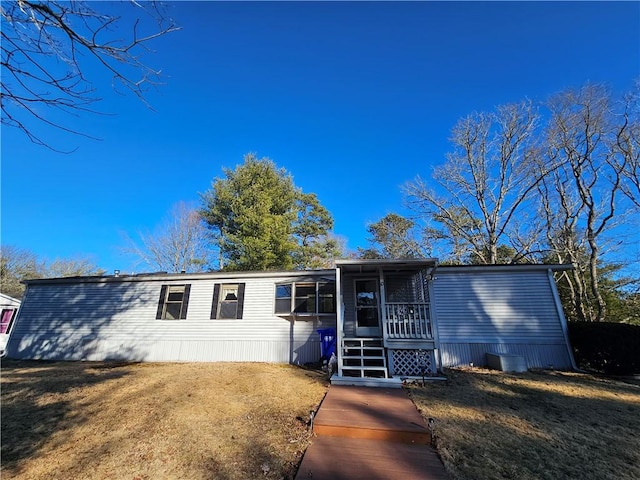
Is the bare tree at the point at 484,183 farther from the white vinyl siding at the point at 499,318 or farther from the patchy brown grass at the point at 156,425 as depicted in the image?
the patchy brown grass at the point at 156,425

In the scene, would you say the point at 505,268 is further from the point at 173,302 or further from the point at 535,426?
the point at 173,302

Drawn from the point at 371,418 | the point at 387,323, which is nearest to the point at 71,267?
the point at 387,323

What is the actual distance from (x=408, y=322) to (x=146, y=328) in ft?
32.3

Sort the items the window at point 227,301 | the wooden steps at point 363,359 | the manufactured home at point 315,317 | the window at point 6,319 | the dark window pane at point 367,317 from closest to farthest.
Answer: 1. the wooden steps at point 363,359
2. the manufactured home at point 315,317
3. the dark window pane at point 367,317
4. the window at point 227,301
5. the window at point 6,319

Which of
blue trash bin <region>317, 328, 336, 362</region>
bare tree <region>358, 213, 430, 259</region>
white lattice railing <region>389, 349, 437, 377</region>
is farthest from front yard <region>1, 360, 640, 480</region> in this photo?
bare tree <region>358, 213, 430, 259</region>

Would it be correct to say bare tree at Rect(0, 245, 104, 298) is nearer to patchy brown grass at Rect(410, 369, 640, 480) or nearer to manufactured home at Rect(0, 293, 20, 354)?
manufactured home at Rect(0, 293, 20, 354)

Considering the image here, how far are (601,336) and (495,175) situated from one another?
12.1m

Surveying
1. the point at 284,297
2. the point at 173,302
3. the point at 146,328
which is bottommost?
the point at 146,328

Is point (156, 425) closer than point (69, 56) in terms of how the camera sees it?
No

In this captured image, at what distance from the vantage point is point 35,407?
5336 millimetres

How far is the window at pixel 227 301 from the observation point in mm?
10555

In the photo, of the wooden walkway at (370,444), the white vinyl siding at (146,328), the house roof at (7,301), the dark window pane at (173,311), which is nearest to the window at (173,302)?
the dark window pane at (173,311)

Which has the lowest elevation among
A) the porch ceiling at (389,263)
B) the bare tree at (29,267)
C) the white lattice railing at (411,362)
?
the white lattice railing at (411,362)

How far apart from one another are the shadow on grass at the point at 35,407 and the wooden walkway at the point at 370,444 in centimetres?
376
